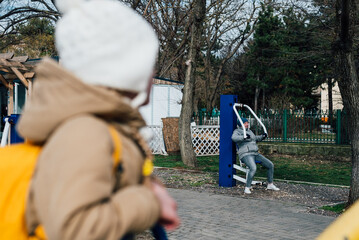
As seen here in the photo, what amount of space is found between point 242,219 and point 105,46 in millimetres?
6287

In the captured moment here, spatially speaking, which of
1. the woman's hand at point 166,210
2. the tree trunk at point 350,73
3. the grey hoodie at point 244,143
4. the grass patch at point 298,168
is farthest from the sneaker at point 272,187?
the woman's hand at point 166,210

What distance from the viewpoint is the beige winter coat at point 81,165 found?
117 centimetres

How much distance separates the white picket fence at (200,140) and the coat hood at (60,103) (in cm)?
1795

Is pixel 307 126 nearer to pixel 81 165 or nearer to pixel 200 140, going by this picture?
pixel 200 140

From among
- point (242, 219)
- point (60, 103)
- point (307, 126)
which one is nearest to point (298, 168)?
point (307, 126)

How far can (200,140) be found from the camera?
63.9 feet

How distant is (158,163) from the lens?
16172mm

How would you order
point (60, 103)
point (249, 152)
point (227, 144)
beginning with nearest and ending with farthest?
point (60, 103), point (249, 152), point (227, 144)

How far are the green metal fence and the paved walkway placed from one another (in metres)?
11.6

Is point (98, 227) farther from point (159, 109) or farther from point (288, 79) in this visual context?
point (288, 79)

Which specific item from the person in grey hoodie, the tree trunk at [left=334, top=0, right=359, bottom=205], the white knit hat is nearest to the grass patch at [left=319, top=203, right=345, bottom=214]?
the tree trunk at [left=334, top=0, right=359, bottom=205]

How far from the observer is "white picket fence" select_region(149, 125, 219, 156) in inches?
764

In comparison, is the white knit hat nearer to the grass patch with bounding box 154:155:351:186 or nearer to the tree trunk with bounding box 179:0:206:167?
the grass patch with bounding box 154:155:351:186

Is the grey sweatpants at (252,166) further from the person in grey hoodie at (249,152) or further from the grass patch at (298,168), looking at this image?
the grass patch at (298,168)
